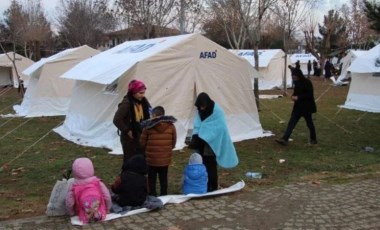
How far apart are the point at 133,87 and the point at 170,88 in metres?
3.93

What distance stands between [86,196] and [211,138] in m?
1.98

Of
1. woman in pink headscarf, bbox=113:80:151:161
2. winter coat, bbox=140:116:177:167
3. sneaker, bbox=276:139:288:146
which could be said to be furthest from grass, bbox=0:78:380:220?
woman in pink headscarf, bbox=113:80:151:161

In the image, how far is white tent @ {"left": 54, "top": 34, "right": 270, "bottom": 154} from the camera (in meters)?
10.7

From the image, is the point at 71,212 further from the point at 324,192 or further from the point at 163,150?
the point at 324,192

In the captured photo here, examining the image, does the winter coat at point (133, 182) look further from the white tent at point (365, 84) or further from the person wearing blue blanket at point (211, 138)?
the white tent at point (365, 84)

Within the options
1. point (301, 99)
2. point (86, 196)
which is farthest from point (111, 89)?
point (86, 196)

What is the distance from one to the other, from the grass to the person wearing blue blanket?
0.65m

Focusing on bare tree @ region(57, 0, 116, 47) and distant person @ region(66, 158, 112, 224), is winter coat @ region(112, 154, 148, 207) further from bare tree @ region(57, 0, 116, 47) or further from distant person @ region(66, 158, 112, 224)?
bare tree @ region(57, 0, 116, 47)

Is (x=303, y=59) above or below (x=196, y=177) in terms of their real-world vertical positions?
above

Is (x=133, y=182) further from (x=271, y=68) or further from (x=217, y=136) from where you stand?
(x=271, y=68)

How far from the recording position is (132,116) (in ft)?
23.0

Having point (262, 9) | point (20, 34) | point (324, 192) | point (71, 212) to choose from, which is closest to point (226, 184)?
point (324, 192)

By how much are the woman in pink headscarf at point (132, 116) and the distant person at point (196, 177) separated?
810 mm

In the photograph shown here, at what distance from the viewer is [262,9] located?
1825 centimetres
